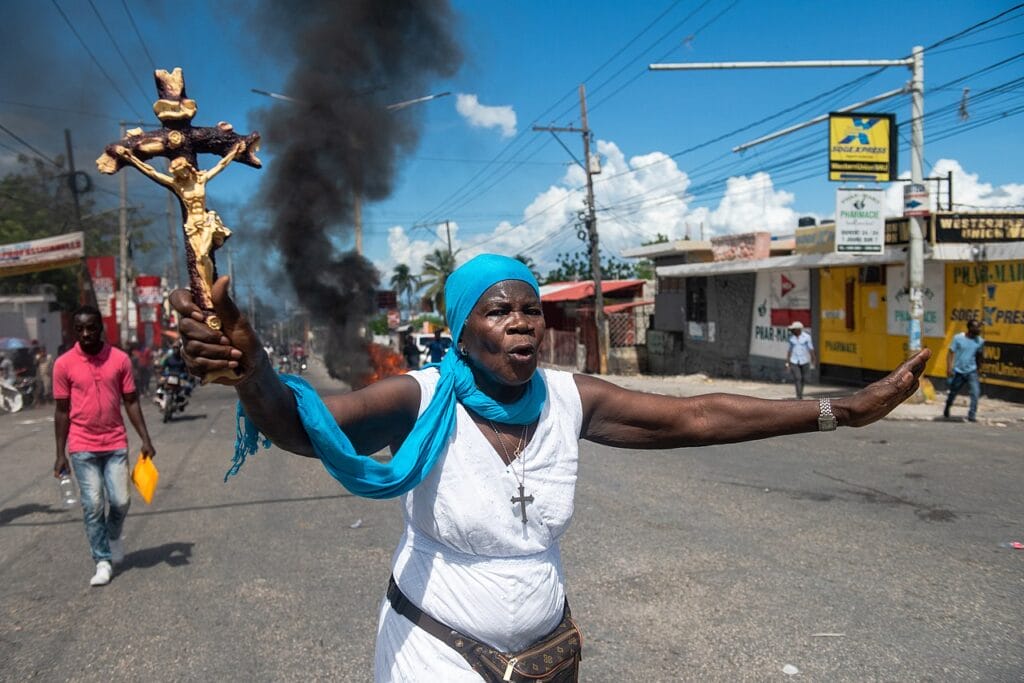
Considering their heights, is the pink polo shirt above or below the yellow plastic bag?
above

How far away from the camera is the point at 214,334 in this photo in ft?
4.86

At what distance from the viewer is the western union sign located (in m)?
13.9

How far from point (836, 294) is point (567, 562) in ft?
49.2

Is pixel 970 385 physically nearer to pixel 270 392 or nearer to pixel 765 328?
pixel 765 328

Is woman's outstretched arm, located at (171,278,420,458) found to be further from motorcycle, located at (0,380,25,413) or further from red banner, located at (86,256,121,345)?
red banner, located at (86,256,121,345)

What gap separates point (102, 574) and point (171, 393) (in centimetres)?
1072

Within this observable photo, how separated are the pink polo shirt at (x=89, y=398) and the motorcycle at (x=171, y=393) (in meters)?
10.4

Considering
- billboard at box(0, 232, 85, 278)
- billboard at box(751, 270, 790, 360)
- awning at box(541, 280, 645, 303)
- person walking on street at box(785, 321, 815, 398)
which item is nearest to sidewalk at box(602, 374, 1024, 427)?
billboard at box(751, 270, 790, 360)

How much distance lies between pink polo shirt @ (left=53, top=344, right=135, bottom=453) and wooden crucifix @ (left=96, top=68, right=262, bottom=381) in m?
3.88

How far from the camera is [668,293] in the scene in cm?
2583

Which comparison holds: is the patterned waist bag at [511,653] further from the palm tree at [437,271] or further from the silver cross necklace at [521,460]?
the palm tree at [437,271]

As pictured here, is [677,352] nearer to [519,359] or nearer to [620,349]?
[620,349]

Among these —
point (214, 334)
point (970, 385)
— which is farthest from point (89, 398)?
point (970, 385)

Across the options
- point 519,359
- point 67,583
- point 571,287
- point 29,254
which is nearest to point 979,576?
point 519,359
